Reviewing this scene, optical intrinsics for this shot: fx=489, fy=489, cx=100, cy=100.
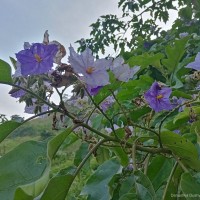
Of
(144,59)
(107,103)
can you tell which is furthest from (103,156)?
(144,59)

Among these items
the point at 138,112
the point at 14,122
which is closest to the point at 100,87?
the point at 14,122

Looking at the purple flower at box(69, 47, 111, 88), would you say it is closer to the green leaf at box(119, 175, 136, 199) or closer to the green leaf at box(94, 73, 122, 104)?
the green leaf at box(94, 73, 122, 104)

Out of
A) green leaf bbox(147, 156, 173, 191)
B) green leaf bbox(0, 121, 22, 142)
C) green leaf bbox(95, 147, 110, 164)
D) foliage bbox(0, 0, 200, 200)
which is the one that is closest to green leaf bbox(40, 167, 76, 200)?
foliage bbox(0, 0, 200, 200)

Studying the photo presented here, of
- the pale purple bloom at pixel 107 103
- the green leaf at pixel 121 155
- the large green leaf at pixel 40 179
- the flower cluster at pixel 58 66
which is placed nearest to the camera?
the large green leaf at pixel 40 179

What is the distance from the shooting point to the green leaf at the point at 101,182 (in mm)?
742

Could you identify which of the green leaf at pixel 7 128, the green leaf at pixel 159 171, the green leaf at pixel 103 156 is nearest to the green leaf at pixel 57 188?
the green leaf at pixel 7 128

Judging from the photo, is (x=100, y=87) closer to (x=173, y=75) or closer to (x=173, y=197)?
(x=173, y=197)

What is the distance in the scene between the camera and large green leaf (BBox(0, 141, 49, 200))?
0.69 meters

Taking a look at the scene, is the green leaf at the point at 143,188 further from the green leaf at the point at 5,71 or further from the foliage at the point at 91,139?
the green leaf at the point at 5,71

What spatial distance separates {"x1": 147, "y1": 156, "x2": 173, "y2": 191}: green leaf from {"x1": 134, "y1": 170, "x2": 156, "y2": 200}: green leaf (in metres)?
0.19

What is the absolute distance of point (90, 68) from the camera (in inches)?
30.0

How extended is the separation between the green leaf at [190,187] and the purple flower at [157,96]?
0.66ft

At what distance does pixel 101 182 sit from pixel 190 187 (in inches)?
6.4

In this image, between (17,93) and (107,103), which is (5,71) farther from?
(107,103)
